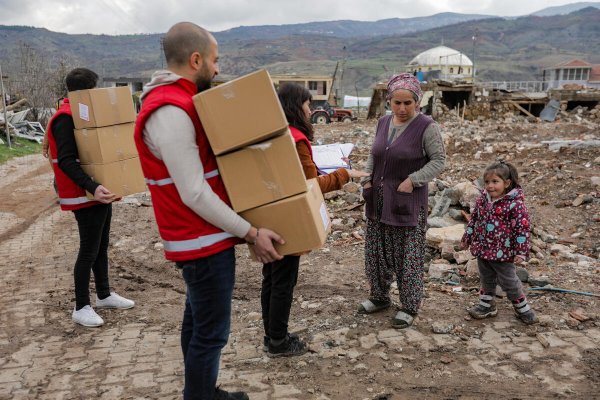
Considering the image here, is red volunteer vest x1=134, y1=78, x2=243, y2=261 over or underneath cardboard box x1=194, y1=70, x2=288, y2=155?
underneath

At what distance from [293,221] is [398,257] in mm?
1513

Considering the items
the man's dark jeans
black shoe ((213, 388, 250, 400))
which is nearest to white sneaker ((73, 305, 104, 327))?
black shoe ((213, 388, 250, 400))

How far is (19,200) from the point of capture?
29.9ft

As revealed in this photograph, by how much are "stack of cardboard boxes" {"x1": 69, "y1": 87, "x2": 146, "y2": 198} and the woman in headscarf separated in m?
1.69

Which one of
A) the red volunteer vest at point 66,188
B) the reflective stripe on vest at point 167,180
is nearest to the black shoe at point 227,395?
the reflective stripe on vest at point 167,180

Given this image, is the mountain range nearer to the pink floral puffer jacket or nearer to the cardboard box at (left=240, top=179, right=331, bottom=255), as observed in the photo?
the pink floral puffer jacket

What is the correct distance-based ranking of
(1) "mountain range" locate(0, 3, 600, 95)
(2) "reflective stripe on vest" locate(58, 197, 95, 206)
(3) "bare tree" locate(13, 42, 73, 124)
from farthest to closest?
(1) "mountain range" locate(0, 3, 600, 95) → (3) "bare tree" locate(13, 42, 73, 124) → (2) "reflective stripe on vest" locate(58, 197, 95, 206)

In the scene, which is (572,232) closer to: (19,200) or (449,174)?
(449,174)

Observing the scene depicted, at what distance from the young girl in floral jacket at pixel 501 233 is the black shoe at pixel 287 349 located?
1.35 metres

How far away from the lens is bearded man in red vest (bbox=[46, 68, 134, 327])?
3332 mm

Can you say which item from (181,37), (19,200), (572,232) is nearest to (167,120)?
(181,37)

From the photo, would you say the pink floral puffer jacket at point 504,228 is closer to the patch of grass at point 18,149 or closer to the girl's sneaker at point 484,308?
the girl's sneaker at point 484,308

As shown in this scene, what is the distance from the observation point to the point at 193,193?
192 cm

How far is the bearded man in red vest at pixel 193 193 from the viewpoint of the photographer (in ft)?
6.23
